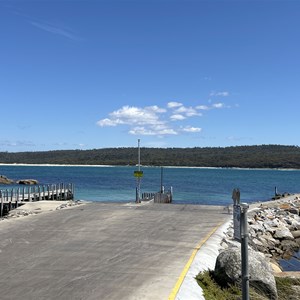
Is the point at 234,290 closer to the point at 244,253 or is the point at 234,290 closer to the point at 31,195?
the point at 244,253

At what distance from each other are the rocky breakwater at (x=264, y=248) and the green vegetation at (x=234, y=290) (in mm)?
219

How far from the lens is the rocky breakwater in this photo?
9062 mm

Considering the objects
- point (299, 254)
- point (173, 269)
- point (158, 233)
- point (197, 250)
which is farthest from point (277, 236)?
point (173, 269)

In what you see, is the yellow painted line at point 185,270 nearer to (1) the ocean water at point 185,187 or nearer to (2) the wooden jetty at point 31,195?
(2) the wooden jetty at point 31,195

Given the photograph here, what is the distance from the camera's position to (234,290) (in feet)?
29.8

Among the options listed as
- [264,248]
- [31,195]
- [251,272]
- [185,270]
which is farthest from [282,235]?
[31,195]

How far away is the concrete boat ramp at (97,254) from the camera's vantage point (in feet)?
28.9

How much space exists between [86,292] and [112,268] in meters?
1.90

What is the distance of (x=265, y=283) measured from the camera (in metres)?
8.93

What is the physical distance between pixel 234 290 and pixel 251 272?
0.49m

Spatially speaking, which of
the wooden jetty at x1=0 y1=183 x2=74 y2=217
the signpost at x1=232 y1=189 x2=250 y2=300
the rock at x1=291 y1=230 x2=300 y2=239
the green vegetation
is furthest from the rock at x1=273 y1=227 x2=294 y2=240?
the wooden jetty at x1=0 y1=183 x2=74 y2=217

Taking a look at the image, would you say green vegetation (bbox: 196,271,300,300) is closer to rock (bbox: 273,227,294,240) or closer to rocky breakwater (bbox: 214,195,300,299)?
rocky breakwater (bbox: 214,195,300,299)

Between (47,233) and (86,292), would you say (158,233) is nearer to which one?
(47,233)

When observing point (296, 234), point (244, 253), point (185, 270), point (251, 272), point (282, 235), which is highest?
point (244, 253)
